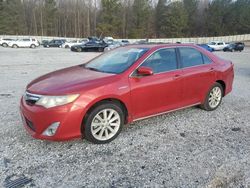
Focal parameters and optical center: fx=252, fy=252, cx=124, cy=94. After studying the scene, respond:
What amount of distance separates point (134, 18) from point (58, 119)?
2985 inches

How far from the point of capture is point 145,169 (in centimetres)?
318

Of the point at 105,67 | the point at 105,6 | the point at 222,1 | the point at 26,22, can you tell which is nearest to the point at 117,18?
the point at 105,6

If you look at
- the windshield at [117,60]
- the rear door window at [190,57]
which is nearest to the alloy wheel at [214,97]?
the rear door window at [190,57]

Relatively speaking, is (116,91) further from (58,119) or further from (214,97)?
(214,97)

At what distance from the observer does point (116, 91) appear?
12.4ft

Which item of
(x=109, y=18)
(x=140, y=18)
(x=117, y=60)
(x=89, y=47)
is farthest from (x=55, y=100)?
(x=140, y=18)

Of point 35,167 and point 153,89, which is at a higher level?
point 153,89

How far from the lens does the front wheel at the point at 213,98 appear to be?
532 cm

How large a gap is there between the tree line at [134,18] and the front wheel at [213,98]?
67.0 metres

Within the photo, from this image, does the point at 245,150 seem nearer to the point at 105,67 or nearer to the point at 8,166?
the point at 105,67

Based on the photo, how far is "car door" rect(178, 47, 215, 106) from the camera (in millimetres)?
4754

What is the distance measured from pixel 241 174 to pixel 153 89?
71.4 inches

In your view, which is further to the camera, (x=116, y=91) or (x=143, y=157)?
(x=116, y=91)

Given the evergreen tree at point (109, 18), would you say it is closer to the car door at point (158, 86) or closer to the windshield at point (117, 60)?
the windshield at point (117, 60)
